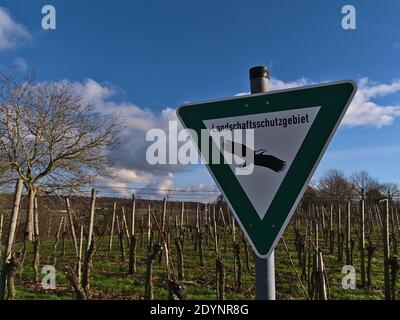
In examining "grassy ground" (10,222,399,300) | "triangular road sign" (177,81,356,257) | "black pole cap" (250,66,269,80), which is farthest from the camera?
"grassy ground" (10,222,399,300)

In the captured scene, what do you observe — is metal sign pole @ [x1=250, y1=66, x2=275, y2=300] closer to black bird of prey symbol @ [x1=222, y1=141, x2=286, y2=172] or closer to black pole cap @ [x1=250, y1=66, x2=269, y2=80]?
black bird of prey symbol @ [x1=222, y1=141, x2=286, y2=172]

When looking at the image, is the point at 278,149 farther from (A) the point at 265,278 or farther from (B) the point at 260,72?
(A) the point at 265,278

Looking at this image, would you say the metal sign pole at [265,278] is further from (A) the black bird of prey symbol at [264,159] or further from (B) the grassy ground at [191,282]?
(B) the grassy ground at [191,282]

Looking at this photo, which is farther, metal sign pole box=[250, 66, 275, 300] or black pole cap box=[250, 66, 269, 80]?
black pole cap box=[250, 66, 269, 80]

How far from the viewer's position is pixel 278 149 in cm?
137

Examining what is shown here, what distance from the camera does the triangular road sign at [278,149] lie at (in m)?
1.33

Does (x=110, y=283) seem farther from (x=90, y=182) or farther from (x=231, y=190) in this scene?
(x=90, y=182)

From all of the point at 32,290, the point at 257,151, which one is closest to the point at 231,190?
the point at 257,151

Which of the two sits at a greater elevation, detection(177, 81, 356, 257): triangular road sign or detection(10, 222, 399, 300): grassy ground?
detection(177, 81, 356, 257): triangular road sign

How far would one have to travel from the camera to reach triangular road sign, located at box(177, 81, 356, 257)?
1333 mm

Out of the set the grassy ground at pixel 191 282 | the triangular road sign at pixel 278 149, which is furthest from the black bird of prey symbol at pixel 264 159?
the grassy ground at pixel 191 282

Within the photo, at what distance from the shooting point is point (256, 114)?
1.43 m

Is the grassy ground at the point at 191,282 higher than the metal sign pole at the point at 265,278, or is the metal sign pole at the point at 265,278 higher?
the metal sign pole at the point at 265,278

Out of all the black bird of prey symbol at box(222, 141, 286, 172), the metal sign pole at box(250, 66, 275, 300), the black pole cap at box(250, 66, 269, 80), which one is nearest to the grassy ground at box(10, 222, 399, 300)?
the metal sign pole at box(250, 66, 275, 300)
